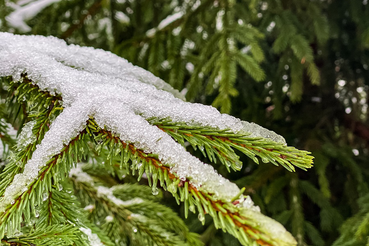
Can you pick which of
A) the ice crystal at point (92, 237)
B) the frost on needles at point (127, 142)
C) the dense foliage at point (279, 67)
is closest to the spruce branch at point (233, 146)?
the frost on needles at point (127, 142)

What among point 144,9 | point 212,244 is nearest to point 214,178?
point 212,244

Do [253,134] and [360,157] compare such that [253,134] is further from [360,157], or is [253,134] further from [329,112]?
[329,112]

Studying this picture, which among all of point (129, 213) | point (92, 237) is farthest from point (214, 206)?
point (129, 213)

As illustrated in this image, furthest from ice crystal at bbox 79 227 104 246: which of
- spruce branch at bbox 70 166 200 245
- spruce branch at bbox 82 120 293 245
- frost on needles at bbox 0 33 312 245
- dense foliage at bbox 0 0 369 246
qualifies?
dense foliage at bbox 0 0 369 246

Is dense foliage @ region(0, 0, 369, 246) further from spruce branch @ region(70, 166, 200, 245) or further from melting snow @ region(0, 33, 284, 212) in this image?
melting snow @ region(0, 33, 284, 212)

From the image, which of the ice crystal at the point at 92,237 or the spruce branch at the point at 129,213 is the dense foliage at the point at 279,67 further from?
the ice crystal at the point at 92,237
